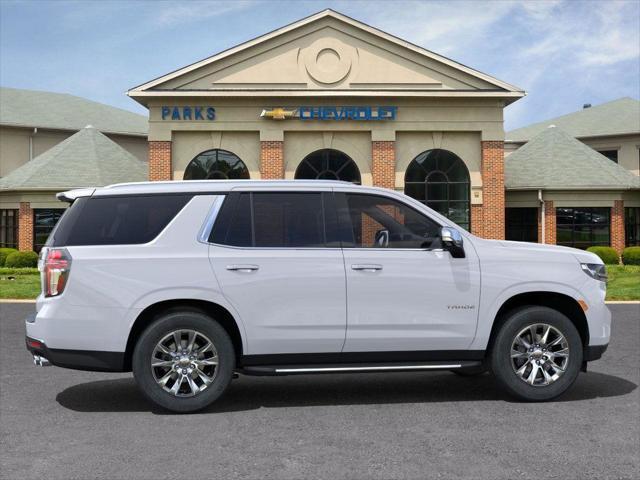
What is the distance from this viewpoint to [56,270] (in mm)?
6434

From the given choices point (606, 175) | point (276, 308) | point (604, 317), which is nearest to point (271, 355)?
point (276, 308)

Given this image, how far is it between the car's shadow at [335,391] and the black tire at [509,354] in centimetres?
23

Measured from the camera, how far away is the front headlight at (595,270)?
707 cm

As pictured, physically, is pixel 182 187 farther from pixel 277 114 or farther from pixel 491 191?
pixel 491 191

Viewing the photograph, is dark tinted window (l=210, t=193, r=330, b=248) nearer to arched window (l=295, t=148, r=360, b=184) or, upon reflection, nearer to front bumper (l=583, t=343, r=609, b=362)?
front bumper (l=583, t=343, r=609, b=362)

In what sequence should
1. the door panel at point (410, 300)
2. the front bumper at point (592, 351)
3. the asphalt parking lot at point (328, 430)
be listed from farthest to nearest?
the front bumper at point (592, 351), the door panel at point (410, 300), the asphalt parking lot at point (328, 430)

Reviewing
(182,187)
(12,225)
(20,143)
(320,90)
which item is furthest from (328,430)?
(20,143)

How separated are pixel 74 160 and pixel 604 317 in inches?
1296

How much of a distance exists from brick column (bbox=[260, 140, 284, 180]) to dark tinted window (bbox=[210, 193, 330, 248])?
875 inches

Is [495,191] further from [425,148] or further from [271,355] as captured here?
[271,355]

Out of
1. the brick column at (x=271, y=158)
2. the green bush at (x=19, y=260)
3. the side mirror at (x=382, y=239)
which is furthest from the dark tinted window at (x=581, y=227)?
the side mirror at (x=382, y=239)

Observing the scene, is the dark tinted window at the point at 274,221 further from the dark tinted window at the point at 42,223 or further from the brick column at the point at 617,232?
the brick column at the point at 617,232

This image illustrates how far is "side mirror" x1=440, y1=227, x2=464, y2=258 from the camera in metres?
6.57

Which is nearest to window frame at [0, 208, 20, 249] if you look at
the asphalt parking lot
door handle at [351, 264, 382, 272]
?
the asphalt parking lot
